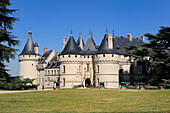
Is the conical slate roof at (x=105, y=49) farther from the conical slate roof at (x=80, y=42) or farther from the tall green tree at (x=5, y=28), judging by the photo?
the tall green tree at (x=5, y=28)

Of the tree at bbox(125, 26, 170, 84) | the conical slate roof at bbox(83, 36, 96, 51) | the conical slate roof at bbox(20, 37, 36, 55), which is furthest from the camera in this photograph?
the conical slate roof at bbox(20, 37, 36, 55)

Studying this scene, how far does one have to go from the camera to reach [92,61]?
47.8m

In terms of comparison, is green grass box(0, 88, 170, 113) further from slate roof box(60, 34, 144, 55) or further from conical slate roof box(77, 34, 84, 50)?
conical slate roof box(77, 34, 84, 50)

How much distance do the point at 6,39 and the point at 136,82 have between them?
35933 millimetres

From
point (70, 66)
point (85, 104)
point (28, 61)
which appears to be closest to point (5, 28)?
point (85, 104)

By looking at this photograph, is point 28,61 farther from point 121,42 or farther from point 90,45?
point 121,42

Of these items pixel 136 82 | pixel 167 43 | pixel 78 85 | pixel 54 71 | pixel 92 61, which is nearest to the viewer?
pixel 167 43

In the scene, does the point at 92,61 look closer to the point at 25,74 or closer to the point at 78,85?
the point at 78,85

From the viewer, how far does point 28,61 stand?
56188mm

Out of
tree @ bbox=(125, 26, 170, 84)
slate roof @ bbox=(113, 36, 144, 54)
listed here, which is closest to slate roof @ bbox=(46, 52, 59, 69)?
slate roof @ bbox=(113, 36, 144, 54)

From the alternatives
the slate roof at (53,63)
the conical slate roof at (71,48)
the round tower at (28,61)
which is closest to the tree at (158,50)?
the conical slate roof at (71,48)

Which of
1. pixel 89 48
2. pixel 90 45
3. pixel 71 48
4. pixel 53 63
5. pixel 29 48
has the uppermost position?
pixel 29 48

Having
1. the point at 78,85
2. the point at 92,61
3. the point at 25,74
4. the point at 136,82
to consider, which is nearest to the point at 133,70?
the point at 136,82

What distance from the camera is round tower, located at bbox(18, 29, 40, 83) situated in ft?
184
